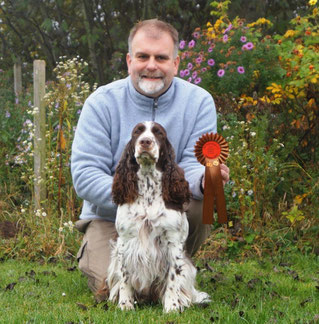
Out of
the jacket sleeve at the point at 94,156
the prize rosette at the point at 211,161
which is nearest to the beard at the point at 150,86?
the jacket sleeve at the point at 94,156

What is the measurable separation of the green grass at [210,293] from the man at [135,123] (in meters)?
0.33

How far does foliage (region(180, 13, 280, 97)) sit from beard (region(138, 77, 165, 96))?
2.55 m

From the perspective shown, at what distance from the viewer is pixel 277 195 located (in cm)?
582

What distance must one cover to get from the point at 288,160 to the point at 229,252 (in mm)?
1359

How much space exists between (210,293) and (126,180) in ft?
3.59

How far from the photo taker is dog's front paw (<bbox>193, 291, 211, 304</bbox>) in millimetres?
3533

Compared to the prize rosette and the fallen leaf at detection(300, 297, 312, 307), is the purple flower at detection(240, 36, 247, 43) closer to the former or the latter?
the prize rosette

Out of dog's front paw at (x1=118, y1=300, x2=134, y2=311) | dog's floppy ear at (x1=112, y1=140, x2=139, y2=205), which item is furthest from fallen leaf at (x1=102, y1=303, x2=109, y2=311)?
dog's floppy ear at (x1=112, y1=140, x2=139, y2=205)

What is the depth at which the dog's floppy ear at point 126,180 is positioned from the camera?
3.30 meters

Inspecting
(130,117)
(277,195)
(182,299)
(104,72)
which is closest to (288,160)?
(277,195)

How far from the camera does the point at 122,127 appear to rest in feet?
12.7

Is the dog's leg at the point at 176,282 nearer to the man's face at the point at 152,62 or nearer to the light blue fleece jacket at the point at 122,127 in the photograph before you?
the light blue fleece jacket at the point at 122,127

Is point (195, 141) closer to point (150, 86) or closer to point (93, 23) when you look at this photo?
point (150, 86)

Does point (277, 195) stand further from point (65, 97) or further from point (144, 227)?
point (144, 227)
